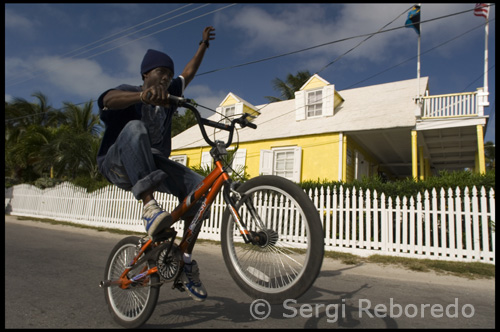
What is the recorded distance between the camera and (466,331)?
90.2 inches

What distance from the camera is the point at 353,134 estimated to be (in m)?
12.5

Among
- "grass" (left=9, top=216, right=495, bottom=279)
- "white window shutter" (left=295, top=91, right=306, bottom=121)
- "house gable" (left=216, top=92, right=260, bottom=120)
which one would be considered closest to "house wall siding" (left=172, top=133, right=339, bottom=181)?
"white window shutter" (left=295, top=91, right=306, bottom=121)

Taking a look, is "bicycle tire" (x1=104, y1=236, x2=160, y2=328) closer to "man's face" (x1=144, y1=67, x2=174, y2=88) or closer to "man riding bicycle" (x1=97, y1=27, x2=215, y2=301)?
"man riding bicycle" (x1=97, y1=27, x2=215, y2=301)

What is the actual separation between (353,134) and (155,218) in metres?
11.7

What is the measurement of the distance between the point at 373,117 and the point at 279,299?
38.7 feet

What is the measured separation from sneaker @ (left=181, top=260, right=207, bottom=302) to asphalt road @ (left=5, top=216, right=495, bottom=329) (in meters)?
0.44

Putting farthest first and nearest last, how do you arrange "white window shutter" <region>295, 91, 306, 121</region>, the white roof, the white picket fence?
1. "white window shutter" <region>295, 91, 306, 121</region>
2. the white roof
3. the white picket fence

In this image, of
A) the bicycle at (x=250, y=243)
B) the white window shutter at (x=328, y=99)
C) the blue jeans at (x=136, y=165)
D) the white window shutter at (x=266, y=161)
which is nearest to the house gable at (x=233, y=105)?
the white window shutter at (x=266, y=161)

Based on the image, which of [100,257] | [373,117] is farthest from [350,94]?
[100,257]

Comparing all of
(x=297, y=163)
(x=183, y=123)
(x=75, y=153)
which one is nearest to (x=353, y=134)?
(x=297, y=163)

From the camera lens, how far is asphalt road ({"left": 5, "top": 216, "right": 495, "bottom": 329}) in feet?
7.97

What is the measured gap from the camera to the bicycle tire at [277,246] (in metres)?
1.66

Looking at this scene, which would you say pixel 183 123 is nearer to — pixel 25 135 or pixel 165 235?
pixel 25 135

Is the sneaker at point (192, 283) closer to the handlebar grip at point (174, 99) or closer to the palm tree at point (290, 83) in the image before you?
the handlebar grip at point (174, 99)
